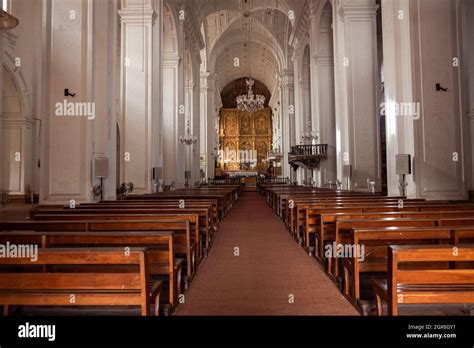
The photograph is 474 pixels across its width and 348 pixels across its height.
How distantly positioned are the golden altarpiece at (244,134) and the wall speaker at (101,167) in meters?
31.6

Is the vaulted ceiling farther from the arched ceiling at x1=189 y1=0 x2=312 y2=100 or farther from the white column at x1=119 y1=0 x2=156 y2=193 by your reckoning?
the white column at x1=119 y1=0 x2=156 y2=193

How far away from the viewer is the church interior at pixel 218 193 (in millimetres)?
2279

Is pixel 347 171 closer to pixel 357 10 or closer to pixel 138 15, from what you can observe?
pixel 357 10

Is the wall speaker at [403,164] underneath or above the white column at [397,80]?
underneath

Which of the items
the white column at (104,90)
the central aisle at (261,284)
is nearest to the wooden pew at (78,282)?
the central aisle at (261,284)

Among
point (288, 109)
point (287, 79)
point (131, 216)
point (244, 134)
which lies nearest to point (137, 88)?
point (131, 216)

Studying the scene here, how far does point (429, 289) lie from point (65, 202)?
6.31 meters

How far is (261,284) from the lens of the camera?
355 centimetres

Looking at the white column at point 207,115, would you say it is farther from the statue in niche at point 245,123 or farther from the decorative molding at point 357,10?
the decorative molding at point 357,10

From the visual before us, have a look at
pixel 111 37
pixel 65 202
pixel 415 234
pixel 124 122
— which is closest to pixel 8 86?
pixel 124 122

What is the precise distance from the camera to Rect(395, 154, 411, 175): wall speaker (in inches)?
276

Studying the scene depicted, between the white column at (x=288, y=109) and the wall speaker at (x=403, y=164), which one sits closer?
the wall speaker at (x=403, y=164)

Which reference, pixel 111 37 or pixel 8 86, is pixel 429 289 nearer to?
pixel 111 37
